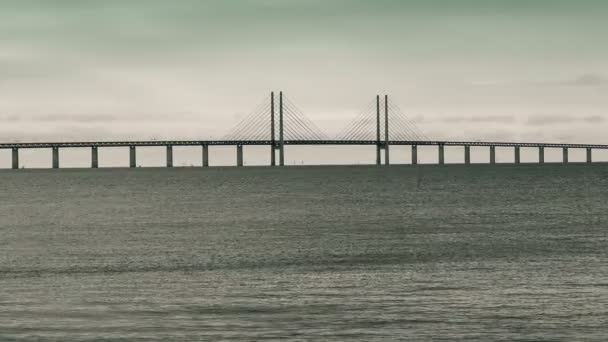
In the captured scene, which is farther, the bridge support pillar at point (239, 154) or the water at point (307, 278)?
the bridge support pillar at point (239, 154)

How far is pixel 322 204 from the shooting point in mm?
76812

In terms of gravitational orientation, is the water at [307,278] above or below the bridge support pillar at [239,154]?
below

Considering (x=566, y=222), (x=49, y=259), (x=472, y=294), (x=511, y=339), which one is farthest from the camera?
(x=566, y=222)

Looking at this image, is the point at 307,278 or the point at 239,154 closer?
the point at 307,278

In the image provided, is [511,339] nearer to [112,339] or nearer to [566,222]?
[112,339]

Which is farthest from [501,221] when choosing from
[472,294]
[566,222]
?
[472,294]

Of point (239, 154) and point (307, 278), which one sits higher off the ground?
point (239, 154)

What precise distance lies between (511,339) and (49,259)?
20.3 metres

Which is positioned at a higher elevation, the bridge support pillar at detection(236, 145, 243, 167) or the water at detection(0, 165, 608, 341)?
the bridge support pillar at detection(236, 145, 243, 167)

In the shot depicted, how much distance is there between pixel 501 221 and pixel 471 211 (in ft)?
32.0

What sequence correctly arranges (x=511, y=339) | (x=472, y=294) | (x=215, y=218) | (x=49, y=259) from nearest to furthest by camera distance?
(x=511, y=339), (x=472, y=294), (x=49, y=259), (x=215, y=218)

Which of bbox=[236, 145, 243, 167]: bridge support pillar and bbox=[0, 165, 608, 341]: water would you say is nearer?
bbox=[0, 165, 608, 341]: water

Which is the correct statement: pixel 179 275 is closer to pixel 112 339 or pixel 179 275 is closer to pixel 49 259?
pixel 49 259

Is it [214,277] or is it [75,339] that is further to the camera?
[214,277]
